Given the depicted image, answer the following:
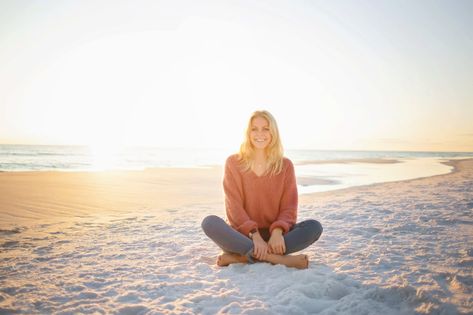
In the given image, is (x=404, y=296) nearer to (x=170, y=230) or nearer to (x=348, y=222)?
(x=348, y=222)

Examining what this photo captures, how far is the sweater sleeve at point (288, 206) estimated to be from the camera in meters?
3.25

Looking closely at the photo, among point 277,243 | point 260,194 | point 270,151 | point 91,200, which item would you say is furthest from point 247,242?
point 91,200

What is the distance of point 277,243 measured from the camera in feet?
10.4

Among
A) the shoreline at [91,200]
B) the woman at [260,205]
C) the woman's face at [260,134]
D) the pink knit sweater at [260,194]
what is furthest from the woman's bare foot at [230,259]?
the shoreline at [91,200]

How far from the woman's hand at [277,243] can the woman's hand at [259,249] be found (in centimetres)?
7

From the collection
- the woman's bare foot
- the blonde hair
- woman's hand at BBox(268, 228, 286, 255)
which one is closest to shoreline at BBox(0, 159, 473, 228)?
the woman's bare foot

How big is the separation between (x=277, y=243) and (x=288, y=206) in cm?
45

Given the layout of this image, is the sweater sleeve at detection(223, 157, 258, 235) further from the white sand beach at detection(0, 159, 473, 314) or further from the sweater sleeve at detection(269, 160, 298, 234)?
the white sand beach at detection(0, 159, 473, 314)

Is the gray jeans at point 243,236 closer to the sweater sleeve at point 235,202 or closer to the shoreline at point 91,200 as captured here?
the sweater sleeve at point 235,202

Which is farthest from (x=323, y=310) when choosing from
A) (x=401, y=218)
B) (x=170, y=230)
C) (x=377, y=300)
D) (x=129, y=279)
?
(x=401, y=218)

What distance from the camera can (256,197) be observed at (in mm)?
3471

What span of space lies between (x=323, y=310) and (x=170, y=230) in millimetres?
3315

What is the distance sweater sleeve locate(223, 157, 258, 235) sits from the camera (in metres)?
3.25

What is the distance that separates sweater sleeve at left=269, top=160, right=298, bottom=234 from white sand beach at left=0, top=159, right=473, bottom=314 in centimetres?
44
